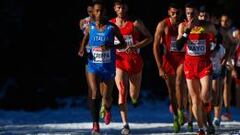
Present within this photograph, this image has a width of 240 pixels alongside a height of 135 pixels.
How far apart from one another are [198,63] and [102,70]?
1.52 m

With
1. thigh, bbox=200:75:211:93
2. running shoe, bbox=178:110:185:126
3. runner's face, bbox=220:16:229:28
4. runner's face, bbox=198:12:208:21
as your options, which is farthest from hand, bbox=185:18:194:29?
runner's face, bbox=220:16:229:28

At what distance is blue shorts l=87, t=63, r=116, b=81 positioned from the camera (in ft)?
43.8

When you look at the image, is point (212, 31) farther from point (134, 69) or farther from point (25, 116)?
point (25, 116)

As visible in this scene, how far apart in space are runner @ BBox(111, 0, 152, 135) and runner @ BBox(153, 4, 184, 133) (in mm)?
265

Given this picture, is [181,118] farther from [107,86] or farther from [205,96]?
[205,96]

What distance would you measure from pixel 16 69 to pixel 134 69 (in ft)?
36.1

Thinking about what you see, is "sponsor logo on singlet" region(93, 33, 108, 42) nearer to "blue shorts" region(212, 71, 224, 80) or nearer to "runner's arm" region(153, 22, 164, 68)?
"runner's arm" region(153, 22, 164, 68)

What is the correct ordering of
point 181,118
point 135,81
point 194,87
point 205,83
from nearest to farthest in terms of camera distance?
point 205,83
point 194,87
point 181,118
point 135,81

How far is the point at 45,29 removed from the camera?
25.0m

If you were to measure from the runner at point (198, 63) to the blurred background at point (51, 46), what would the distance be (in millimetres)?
11615

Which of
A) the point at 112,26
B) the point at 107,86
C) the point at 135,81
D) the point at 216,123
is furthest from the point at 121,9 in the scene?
the point at 216,123

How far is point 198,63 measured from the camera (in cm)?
1264

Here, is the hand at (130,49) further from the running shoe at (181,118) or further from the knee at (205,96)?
the knee at (205,96)

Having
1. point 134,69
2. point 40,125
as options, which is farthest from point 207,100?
point 40,125
